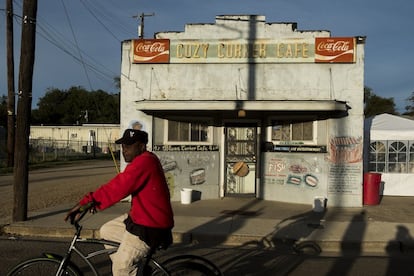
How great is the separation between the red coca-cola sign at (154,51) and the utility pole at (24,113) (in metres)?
3.49

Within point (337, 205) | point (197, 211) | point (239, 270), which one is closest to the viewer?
point (239, 270)

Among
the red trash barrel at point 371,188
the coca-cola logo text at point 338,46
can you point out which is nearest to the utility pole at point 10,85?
the coca-cola logo text at point 338,46

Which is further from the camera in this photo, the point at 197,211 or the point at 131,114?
the point at 131,114

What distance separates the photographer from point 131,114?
13453 millimetres

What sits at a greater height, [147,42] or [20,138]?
[147,42]

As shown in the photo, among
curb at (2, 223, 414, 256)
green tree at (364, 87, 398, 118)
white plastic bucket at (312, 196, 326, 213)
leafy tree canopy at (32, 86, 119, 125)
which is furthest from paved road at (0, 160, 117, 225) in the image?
leafy tree canopy at (32, 86, 119, 125)

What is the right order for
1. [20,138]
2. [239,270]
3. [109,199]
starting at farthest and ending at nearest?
[20,138] → [239,270] → [109,199]

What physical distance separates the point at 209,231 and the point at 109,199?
5.62m

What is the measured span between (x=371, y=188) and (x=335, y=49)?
12.5 feet

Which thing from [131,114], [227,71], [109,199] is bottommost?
[109,199]

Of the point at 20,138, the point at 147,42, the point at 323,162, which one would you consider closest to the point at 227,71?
the point at 147,42

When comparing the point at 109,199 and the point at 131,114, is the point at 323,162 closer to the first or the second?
the point at 131,114

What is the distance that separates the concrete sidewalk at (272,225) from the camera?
8992mm

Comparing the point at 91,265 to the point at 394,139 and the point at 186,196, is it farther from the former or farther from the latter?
the point at 394,139
